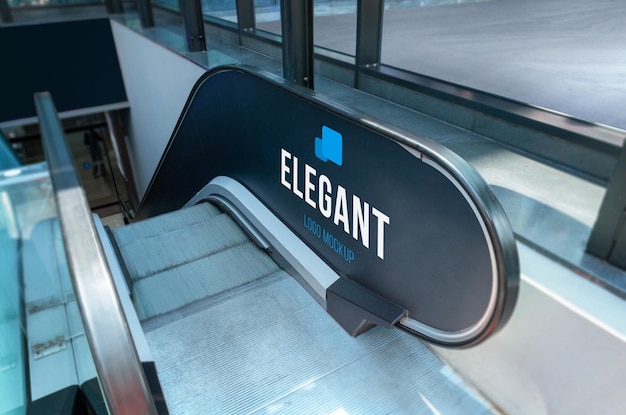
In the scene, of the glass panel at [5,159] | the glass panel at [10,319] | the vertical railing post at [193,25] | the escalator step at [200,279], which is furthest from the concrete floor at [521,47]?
the glass panel at [5,159]

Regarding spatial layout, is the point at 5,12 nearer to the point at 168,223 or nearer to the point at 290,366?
the point at 168,223

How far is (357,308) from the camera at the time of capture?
88.4 inches

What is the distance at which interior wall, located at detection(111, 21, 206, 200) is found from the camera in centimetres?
616

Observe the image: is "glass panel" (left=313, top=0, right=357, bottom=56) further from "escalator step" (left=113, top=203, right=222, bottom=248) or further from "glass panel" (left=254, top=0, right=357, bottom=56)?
"escalator step" (left=113, top=203, right=222, bottom=248)

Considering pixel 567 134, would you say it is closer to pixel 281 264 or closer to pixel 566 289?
pixel 566 289

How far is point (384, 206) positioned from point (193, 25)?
499 centimetres

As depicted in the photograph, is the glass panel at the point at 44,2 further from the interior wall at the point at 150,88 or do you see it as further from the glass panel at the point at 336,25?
the glass panel at the point at 336,25

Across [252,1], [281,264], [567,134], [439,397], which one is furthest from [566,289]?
[252,1]

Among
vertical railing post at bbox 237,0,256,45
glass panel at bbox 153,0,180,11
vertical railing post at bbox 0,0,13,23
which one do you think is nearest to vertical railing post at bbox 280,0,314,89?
vertical railing post at bbox 237,0,256,45

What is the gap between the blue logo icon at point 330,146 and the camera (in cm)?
218

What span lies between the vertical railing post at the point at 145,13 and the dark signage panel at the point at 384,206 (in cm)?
589

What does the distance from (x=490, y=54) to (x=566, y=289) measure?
12.7 feet

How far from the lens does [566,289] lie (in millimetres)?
1650

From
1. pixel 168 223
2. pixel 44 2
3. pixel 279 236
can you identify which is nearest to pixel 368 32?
pixel 279 236
